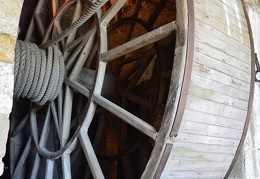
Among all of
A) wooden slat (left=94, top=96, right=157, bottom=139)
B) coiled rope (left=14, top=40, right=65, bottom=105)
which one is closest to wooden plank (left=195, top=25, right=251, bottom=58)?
wooden slat (left=94, top=96, right=157, bottom=139)

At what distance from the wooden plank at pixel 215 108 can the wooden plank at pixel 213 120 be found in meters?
0.02

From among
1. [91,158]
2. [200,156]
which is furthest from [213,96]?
[91,158]

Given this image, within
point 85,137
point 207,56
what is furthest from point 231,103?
point 85,137

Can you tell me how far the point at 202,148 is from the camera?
1874 mm

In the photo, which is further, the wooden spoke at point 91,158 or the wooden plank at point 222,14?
the wooden spoke at point 91,158

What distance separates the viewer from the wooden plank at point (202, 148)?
1.73 meters

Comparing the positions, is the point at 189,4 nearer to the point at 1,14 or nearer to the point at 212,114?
the point at 212,114

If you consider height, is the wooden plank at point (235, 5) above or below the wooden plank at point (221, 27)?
above

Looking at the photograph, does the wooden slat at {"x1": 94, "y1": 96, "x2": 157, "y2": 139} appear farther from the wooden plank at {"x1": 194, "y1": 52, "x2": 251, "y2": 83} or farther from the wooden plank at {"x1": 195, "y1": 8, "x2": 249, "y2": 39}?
the wooden plank at {"x1": 195, "y1": 8, "x2": 249, "y2": 39}

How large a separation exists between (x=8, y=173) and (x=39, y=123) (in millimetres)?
622

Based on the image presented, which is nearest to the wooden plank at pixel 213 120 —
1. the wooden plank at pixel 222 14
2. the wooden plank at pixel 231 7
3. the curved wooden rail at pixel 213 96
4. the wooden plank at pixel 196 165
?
the curved wooden rail at pixel 213 96

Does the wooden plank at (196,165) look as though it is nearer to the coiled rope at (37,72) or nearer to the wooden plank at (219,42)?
the wooden plank at (219,42)

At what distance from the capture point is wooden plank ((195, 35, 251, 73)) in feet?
5.91

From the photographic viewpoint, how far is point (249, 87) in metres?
2.15
